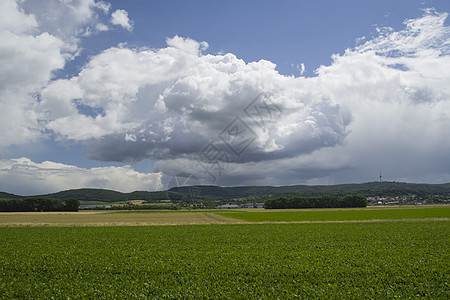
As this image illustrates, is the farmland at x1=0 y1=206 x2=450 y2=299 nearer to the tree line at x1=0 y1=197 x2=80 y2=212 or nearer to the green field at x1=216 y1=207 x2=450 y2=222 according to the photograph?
the green field at x1=216 y1=207 x2=450 y2=222

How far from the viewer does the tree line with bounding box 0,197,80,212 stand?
140625mm

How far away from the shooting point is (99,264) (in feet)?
69.2

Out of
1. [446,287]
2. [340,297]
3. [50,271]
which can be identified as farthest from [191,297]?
[446,287]

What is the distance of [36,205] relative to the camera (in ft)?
476

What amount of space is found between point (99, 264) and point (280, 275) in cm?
1276

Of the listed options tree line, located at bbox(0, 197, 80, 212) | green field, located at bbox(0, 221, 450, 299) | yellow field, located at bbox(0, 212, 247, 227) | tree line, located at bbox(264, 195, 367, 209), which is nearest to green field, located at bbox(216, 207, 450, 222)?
yellow field, located at bbox(0, 212, 247, 227)

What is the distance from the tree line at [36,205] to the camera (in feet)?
461

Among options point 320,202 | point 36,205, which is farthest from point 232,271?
point 36,205

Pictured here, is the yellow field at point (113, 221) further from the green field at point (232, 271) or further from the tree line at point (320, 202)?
the tree line at point (320, 202)

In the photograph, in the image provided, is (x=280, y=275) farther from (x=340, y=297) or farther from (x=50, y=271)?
(x=50, y=271)

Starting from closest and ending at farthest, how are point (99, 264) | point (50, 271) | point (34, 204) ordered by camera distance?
1. point (50, 271)
2. point (99, 264)
3. point (34, 204)

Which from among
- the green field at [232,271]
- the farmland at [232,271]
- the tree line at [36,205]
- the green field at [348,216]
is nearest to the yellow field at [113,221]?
the green field at [348,216]

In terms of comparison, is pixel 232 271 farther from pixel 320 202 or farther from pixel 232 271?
pixel 320 202

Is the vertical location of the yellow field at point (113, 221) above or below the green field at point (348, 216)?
above
